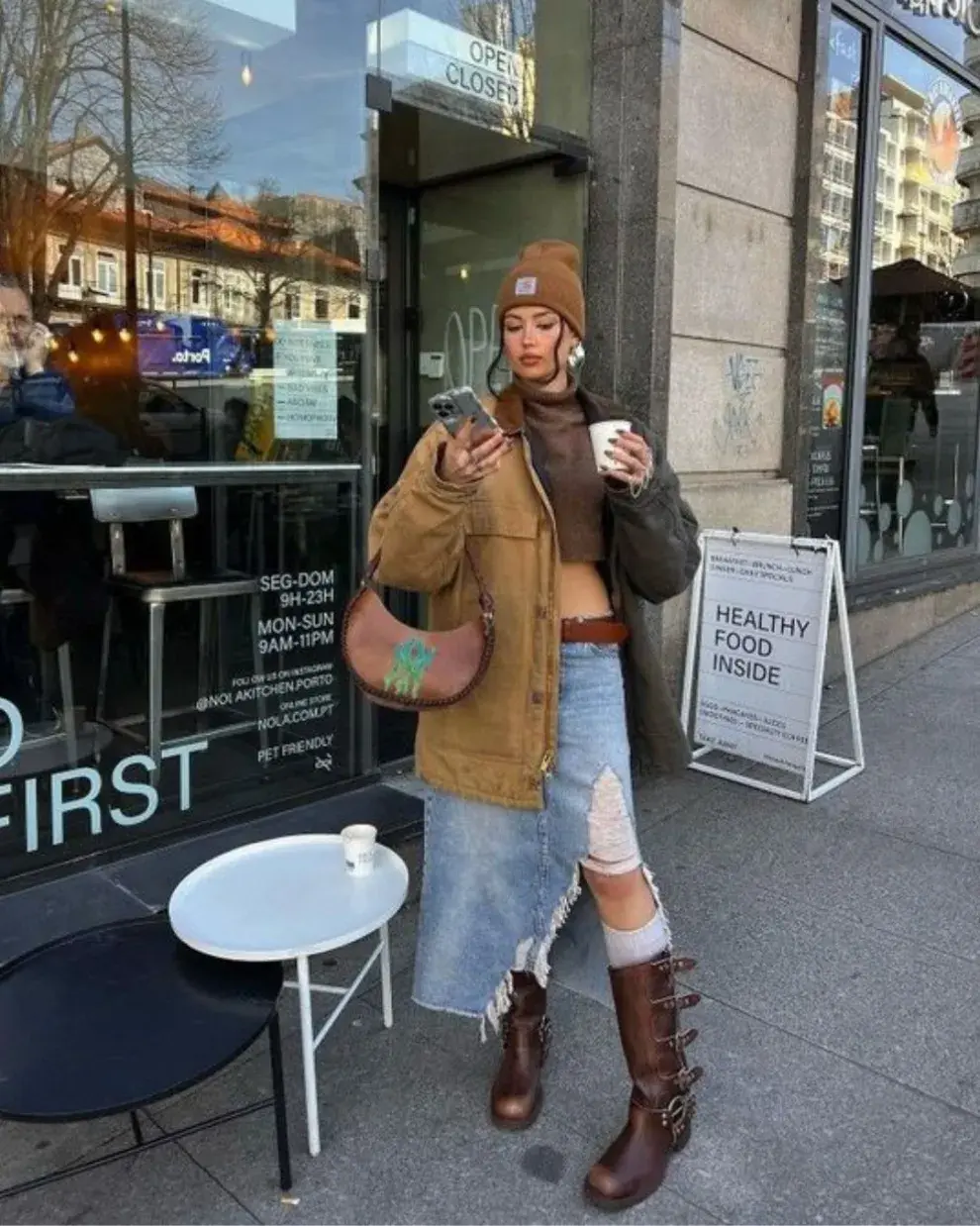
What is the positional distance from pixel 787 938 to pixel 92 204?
482cm

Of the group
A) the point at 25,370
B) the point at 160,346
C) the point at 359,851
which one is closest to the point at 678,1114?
the point at 359,851

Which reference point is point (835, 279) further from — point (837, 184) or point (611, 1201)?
point (611, 1201)

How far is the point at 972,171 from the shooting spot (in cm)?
761

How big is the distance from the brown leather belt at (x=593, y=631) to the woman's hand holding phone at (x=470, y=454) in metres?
0.50

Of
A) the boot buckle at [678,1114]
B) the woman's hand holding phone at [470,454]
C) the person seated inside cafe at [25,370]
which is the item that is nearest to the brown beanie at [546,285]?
the woman's hand holding phone at [470,454]

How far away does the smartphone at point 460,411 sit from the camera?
181cm

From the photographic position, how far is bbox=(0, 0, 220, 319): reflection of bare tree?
16.2 ft

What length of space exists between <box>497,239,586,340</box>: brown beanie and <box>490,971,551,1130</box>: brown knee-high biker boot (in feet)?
4.88

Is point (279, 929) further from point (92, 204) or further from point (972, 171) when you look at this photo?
point (972, 171)

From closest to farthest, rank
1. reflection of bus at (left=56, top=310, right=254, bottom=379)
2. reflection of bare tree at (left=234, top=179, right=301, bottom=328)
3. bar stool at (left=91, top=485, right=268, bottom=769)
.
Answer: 1. bar stool at (left=91, top=485, right=268, bottom=769)
2. reflection of bare tree at (left=234, top=179, right=301, bottom=328)
3. reflection of bus at (left=56, top=310, right=254, bottom=379)

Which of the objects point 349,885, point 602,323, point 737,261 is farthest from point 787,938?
point 737,261

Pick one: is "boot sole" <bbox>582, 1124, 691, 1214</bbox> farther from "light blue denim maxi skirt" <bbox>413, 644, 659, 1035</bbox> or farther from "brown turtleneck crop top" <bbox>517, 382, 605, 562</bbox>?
"brown turtleneck crop top" <bbox>517, 382, 605, 562</bbox>

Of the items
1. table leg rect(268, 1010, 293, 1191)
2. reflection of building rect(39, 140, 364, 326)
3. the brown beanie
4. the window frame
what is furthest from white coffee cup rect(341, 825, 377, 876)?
the window frame

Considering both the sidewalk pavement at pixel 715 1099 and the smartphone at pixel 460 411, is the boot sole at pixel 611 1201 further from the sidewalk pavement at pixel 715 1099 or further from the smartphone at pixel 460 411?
the smartphone at pixel 460 411
